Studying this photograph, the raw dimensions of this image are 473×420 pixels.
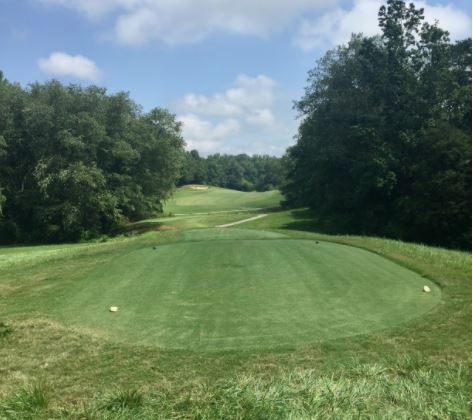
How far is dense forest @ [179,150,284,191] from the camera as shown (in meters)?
117

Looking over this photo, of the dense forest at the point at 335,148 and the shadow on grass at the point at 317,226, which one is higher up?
the dense forest at the point at 335,148

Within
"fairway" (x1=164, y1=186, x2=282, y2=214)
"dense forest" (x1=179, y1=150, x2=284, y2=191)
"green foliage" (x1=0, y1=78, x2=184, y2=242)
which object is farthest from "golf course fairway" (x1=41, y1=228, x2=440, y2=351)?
"dense forest" (x1=179, y1=150, x2=284, y2=191)

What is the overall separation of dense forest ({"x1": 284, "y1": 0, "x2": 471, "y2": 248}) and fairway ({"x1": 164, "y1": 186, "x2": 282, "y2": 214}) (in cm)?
2614

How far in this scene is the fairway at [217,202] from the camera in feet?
216

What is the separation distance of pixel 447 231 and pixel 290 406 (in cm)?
3022

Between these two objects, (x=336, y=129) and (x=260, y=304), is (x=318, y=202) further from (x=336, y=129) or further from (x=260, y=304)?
(x=260, y=304)

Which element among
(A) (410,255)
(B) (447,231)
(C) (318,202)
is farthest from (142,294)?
(C) (318,202)

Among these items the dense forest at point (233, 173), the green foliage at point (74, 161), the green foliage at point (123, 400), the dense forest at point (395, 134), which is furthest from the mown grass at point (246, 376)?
the dense forest at point (233, 173)

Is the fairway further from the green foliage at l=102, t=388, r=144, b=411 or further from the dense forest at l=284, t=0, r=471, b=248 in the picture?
the green foliage at l=102, t=388, r=144, b=411

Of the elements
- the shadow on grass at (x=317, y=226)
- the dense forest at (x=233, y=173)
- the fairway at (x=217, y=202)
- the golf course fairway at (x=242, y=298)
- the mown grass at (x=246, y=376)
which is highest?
the dense forest at (x=233, y=173)

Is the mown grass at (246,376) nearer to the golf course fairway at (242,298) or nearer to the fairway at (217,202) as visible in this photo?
the golf course fairway at (242,298)

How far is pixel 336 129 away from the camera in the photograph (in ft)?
129

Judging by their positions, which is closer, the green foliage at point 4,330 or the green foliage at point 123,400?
the green foliage at point 123,400

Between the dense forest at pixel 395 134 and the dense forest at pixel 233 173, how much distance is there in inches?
2825
